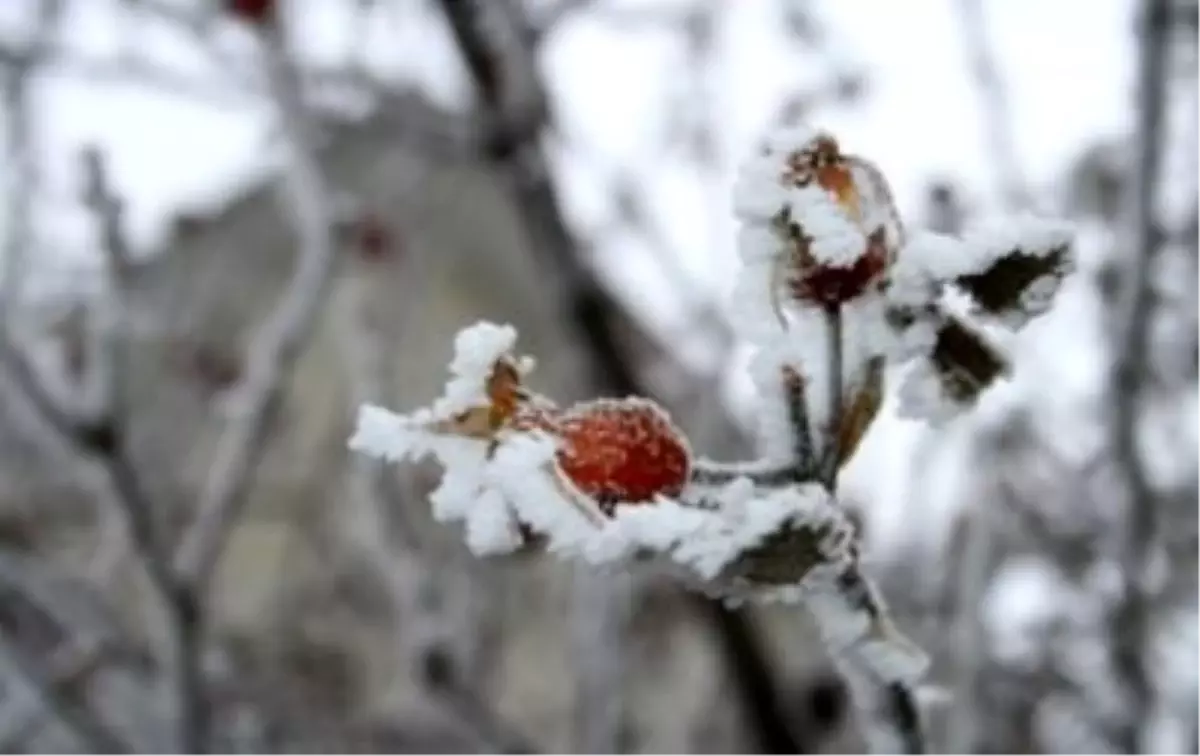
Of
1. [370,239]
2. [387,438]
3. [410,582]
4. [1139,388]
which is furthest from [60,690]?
[387,438]

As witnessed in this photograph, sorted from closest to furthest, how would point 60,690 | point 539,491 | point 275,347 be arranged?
point 539,491
point 60,690
point 275,347

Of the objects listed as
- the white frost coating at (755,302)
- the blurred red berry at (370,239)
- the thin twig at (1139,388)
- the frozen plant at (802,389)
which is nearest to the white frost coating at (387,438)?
the frozen plant at (802,389)

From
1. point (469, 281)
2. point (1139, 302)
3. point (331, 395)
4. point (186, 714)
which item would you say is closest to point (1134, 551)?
point (1139, 302)

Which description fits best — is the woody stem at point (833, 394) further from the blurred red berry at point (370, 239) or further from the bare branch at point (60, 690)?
the blurred red berry at point (370, 239)

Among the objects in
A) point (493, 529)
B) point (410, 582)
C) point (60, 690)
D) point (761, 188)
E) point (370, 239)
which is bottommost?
point (493, 529)

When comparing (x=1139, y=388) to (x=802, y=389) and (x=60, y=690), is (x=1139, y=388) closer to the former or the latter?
(x=60, y=690)

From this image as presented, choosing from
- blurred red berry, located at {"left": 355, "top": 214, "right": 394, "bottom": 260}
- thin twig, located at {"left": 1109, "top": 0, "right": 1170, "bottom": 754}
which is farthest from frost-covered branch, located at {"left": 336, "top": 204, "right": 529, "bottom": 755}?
thin twig, located at {"left": 1109, "top": 0, "right": 1170, "bottom": 754}
